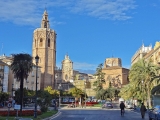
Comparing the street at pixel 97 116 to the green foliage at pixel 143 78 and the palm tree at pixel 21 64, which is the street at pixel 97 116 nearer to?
the palm tree at pixel 21 64

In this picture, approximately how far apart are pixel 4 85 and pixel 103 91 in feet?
99.5

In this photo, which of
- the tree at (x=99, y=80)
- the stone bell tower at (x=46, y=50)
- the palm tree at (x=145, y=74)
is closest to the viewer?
the palm tree at (x=145, y=74)

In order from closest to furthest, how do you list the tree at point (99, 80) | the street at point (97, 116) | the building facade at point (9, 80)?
the street at point (97, 116), the building facade at point (9, 80), the tree at point (99, 80)

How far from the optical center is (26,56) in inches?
1398

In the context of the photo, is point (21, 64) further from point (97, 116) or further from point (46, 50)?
point (46, 50)

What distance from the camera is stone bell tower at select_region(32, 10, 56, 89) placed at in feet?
365

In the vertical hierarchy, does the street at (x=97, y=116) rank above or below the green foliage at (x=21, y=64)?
below

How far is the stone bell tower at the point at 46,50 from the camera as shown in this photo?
111m

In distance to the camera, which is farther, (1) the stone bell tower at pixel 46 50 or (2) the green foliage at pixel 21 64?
(1) the stone bell tower at pixel 46 50

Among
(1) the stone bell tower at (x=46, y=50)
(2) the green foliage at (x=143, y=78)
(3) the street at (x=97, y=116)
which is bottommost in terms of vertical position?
(3) the street at (x=97, y=116)

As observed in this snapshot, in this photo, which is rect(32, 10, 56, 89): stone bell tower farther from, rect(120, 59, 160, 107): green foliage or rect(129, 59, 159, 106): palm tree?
rect(129, 59, 159, 106): palm tree

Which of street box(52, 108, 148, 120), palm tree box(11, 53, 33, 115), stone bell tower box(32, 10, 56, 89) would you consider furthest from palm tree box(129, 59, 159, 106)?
stone bell tower box(32, 10, 56, 89)

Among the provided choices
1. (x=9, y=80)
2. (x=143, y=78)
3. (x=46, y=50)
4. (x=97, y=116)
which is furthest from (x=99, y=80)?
(x=97, y=116)

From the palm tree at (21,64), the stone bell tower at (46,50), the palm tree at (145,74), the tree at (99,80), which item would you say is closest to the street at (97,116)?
the palm tree at (21,64)
